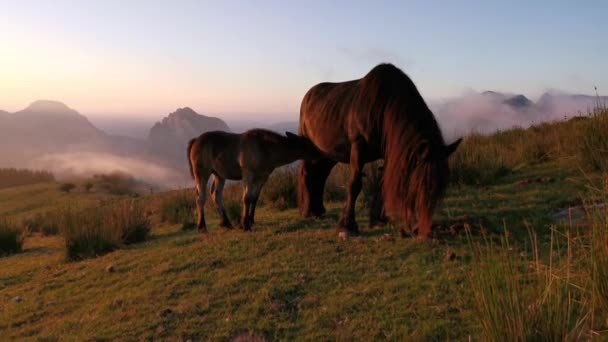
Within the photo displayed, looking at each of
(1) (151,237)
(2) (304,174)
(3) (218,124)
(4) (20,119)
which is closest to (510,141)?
(2) (304,174)

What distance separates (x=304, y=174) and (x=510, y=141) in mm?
8830

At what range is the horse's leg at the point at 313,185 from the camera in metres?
8.20

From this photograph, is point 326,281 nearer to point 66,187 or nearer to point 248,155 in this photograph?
point 248,155

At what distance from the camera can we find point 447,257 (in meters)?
5.21

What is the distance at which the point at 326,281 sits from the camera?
5023mm

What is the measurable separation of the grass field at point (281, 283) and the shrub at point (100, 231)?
306mm

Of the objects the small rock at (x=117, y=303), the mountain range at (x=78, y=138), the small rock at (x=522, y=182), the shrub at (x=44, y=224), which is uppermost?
the mountain range at (x=78, y=138)

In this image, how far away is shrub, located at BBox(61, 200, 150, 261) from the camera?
26.0 ft

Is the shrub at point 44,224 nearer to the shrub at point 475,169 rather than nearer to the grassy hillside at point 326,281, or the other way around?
the grassy hillside at point 326,281

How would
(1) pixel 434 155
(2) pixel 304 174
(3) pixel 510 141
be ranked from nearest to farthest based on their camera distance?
(1) pixel 434 155
(2) pixel 304 174
(3) pixel 510 141

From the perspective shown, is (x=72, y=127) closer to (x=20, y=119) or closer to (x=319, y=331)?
(x=20, y=119)

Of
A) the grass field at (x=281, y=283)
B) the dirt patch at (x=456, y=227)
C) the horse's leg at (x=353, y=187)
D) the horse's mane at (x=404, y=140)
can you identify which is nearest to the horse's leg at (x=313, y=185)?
the grass field at (x=281, y=283)

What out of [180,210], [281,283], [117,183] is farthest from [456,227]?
[117,183]

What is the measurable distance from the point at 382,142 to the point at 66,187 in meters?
17.0
